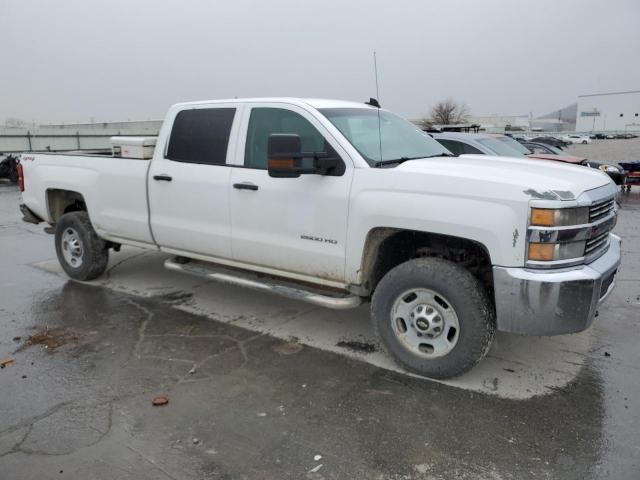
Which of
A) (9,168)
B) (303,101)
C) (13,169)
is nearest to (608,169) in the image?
(303,101)

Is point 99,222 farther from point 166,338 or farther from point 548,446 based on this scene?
point 548,446

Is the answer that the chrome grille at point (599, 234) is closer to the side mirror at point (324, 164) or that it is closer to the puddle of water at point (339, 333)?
the puddle of water at point (339, 333)

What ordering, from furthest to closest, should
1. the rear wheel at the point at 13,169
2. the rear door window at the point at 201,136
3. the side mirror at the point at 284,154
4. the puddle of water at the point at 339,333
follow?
1. the rear wheel at the point at 13,169
2. the rear door window at the point at 201,136
3. the puddle of water at the point at 339,333
4. the side mirror at the point at 284,154

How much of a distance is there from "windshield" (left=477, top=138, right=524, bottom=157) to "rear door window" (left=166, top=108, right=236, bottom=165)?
6.08 metres

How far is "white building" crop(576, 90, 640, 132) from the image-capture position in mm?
127250

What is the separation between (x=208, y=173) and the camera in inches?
200

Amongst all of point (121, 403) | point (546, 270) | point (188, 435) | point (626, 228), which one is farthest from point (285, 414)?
point (626, 228)

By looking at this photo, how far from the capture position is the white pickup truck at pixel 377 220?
3516mm

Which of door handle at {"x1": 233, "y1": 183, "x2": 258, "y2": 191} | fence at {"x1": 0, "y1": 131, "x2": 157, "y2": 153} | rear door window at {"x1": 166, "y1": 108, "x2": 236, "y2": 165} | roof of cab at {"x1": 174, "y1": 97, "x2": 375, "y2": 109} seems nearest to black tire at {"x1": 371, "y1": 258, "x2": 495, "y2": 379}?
door handle at {"x1": 233, "y1": 183, "x2": 258, "y2": 191}

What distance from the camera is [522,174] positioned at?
3752 millimetres

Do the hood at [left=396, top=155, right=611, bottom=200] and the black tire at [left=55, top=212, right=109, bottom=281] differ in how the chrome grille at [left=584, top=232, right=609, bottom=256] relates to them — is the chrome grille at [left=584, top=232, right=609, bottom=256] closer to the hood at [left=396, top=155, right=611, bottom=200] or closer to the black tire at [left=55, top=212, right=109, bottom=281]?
the hood at [left=396, top=155, right=611, bottom=200]

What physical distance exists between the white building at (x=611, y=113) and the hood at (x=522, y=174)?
452 feet

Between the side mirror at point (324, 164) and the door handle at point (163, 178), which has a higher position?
the side mirror at point (324, 164)

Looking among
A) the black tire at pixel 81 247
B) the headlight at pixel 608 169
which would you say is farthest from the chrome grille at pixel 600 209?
the headlight at pixel 608 169
